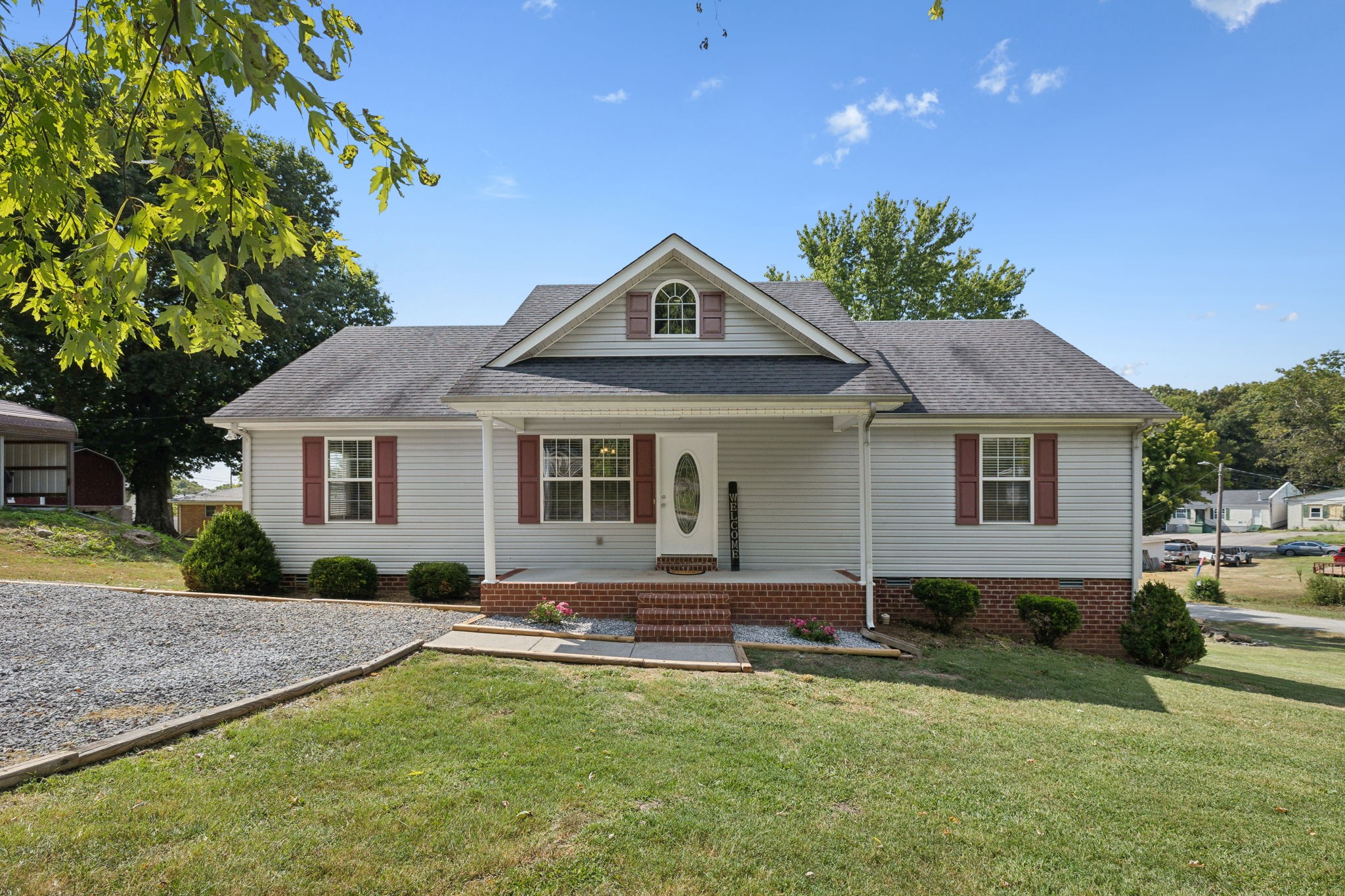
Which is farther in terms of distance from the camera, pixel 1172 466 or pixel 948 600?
pixel 1172 466

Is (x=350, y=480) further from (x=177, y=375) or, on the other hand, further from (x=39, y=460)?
(x=39, y=460)

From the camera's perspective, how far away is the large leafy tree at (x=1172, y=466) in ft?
119

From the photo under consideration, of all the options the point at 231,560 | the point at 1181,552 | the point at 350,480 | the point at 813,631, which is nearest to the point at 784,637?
the point at 813,631

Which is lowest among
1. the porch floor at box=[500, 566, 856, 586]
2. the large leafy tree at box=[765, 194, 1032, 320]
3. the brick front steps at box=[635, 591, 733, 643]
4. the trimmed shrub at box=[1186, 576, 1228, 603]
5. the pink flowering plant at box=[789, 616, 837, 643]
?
the trimmed shrub at box=[1186, 576, 1228, 603]

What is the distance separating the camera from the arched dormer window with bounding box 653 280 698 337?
11000mm

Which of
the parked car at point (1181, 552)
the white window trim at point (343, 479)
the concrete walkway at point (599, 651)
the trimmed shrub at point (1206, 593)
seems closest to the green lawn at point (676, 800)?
the concrete walkway at point (599, 651)

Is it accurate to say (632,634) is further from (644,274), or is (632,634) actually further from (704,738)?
(644,274)

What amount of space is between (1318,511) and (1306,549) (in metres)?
26.0

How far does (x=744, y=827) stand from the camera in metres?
3.93

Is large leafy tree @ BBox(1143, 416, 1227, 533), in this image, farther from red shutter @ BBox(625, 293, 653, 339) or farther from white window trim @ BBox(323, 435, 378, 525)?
white window trim @ BBox(323, 435, 378, 525)

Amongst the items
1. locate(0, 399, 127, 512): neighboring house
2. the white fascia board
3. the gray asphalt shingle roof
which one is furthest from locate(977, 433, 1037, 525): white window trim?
locate(0, 399, 127, 512): neighboring house

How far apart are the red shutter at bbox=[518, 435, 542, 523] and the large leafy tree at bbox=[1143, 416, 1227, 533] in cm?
3704

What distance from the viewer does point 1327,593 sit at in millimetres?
24406

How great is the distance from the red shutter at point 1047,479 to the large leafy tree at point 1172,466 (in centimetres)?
3081
